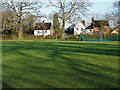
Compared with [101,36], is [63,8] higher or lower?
higher

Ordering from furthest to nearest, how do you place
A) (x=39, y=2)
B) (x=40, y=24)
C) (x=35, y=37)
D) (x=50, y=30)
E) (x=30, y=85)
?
(x=50, y=30), (x=35, y=37), (x=40, y=24), (x=39, y=2), (x=30, y=85)

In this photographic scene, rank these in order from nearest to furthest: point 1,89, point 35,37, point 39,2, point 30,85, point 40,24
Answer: point 1,89 → point 30,85 → point 39,2 → point 40,24 → point 35,37

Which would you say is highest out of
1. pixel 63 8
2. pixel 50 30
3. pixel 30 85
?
pixel 63 8

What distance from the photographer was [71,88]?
333 centimetres

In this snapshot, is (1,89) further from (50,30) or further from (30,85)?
(50,30)

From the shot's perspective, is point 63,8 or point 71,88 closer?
point 71,88

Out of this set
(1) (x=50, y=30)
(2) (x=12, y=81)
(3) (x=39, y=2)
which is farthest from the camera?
(1) (x=50, y=30)

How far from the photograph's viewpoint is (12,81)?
3.87m

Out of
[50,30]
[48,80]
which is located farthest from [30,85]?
[50,30]

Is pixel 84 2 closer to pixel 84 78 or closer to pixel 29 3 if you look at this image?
pixel 29 3

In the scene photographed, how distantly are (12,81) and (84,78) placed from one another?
5.72 ft

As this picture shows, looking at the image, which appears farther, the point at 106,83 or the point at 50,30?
the point at 50,30

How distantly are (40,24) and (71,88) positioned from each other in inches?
1357

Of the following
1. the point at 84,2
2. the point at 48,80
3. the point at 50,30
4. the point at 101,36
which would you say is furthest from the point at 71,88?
the point at 50,30
